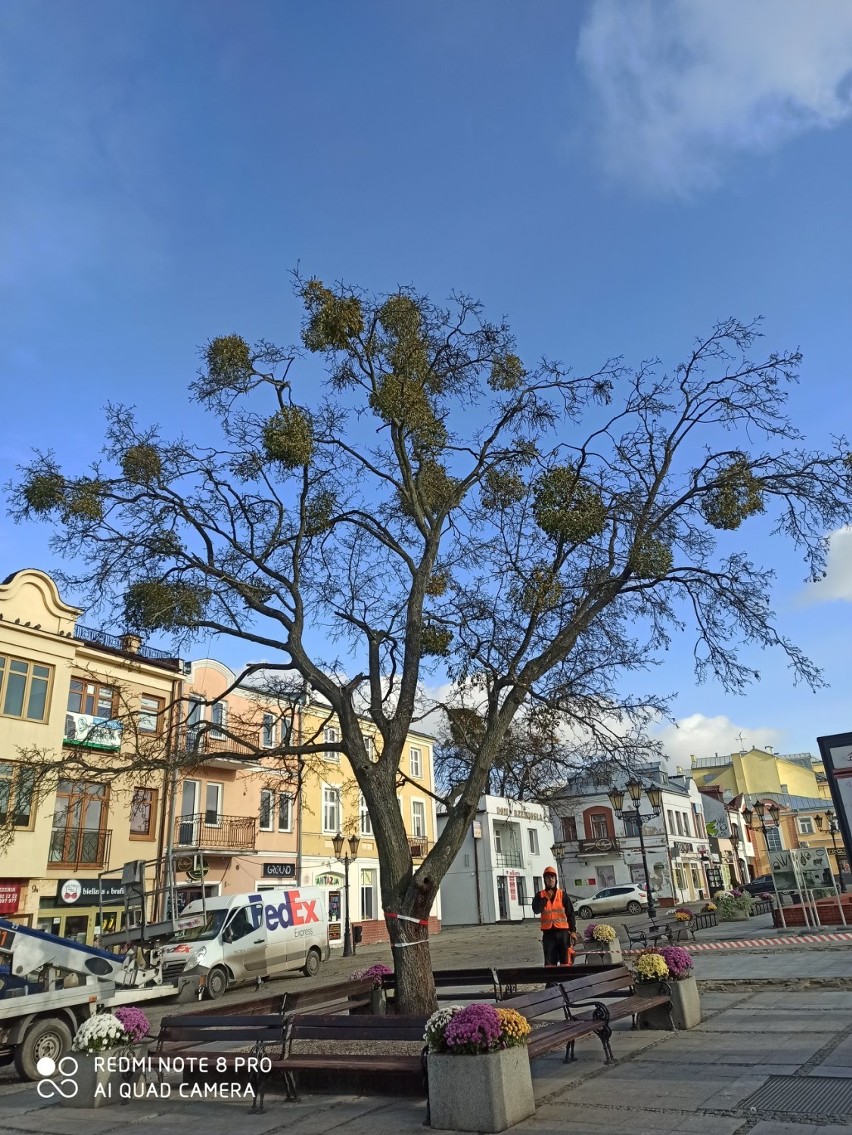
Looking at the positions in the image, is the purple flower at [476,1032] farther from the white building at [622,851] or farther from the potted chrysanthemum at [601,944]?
the white building at [622,851]

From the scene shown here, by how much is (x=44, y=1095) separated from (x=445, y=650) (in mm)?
6736

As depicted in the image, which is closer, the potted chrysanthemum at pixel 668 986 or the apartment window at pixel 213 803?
the potted chrysanthemum at pixel 668 986

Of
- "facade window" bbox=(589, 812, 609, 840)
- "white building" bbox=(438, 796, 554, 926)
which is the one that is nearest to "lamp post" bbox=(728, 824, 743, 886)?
"facade window" bbox=(589, 812, 609, 840)

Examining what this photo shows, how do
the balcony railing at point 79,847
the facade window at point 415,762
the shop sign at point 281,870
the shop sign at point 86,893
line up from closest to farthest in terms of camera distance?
1. the shop sign at point 86,893
2. the balcony railing at point 79,847
3. the shop sign at point 281,870
4. the facade window at point 415,762

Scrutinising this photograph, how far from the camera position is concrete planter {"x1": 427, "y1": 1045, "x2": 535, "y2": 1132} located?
20.3 ft

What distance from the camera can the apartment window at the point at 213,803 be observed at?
1180 inches

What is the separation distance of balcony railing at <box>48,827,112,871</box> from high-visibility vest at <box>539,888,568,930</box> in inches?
708

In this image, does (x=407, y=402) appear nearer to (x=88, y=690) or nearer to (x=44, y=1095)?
(x=44, y=1095)

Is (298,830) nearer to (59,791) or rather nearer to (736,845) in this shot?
(59,791)

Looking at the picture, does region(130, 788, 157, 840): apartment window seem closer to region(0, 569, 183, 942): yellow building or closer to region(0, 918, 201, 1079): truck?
region(0, 569, 183, 942): yellow building

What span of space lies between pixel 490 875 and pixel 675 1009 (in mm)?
41020

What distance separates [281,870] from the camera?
108ft

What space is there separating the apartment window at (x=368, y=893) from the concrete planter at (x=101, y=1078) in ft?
102

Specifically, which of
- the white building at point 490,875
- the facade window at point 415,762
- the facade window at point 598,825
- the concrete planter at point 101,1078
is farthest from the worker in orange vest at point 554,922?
the facade window at point 598,825
